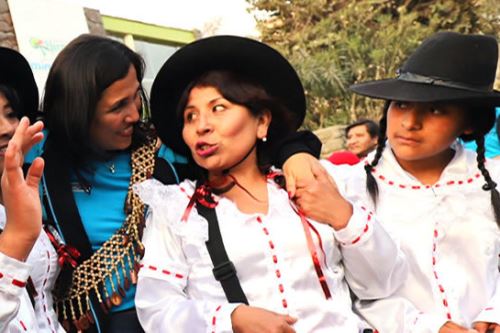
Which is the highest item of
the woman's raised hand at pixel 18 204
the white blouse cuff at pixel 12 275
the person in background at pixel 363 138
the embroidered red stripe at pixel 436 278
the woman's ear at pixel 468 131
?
the woman's raised hand at pixel 18 204

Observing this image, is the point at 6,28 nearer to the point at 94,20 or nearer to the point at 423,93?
the point at 94,20

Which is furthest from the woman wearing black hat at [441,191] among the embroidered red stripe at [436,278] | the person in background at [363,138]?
the person in background at [363,138]

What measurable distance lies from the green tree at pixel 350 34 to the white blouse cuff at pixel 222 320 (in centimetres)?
1654

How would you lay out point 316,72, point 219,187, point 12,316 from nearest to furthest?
point 12,316 → point 219,187 → point 316,72

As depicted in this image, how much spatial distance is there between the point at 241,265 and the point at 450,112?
2.93ft

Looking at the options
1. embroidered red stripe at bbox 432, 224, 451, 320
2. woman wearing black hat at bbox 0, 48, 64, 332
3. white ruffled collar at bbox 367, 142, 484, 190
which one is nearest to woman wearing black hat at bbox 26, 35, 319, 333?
woman wearing black hat at bbox 0, 48, 64, 332

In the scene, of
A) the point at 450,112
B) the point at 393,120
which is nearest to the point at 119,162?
the point at 393,120

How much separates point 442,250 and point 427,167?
311 millimetres

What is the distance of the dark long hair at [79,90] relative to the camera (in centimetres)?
224

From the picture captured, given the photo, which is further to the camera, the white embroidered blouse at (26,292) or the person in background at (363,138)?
the person in background at (363,138)

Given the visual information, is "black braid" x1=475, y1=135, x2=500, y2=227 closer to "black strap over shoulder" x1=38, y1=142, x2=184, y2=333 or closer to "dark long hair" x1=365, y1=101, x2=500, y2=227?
"dark long hair" x1=365, y1=101, x2=500, y2=227

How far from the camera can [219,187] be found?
2096mm

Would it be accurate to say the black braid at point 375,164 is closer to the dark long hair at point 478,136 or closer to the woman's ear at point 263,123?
the dark long hair at point 478,136

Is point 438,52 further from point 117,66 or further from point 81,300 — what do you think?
point 81,300
